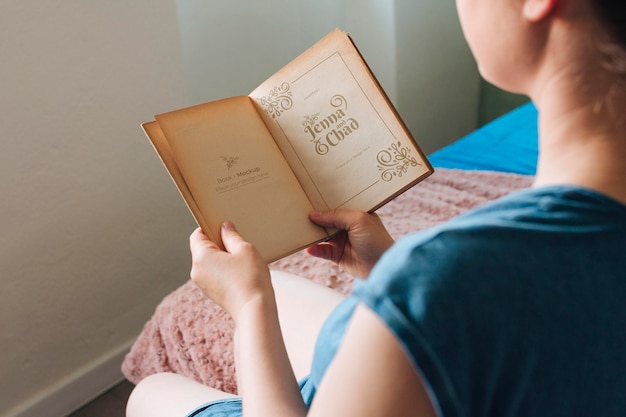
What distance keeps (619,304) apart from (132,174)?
1507 mm

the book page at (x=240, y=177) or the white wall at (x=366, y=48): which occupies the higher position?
the white wall at (x=366, y=48)

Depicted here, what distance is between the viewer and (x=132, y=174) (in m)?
1.81

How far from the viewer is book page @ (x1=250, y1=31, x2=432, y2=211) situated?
0.91 metres

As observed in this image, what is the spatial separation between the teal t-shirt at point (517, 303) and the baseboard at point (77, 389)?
153cm

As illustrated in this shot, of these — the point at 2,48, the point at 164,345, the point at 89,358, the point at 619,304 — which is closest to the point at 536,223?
the point at 619,304

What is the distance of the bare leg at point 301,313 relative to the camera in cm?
99

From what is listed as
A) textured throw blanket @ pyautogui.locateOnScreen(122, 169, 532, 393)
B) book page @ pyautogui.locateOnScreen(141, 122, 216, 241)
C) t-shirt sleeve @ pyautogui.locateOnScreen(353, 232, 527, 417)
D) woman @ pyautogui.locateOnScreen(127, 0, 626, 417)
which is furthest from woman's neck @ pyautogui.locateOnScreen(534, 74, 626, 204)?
textured throw blanket @ pyautogui.locateOnScreen(122, 169, 532, 393)

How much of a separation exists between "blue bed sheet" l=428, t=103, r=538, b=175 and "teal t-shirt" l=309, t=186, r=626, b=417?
4.38ft

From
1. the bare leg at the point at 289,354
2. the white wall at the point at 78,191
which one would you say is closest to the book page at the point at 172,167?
the bare leg at the point at 289,354

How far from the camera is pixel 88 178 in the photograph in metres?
1.71

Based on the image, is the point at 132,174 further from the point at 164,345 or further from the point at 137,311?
the point at 164,345

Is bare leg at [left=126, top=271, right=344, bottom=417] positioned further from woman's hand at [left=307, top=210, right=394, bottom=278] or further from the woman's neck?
the woman's neck

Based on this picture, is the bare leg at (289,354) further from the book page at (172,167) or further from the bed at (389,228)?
the book page at (172,167)

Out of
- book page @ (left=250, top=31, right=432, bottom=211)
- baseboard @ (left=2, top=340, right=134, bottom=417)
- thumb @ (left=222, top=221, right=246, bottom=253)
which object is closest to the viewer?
thumb @ (left=222, top=221, right=246, bottom=253)
